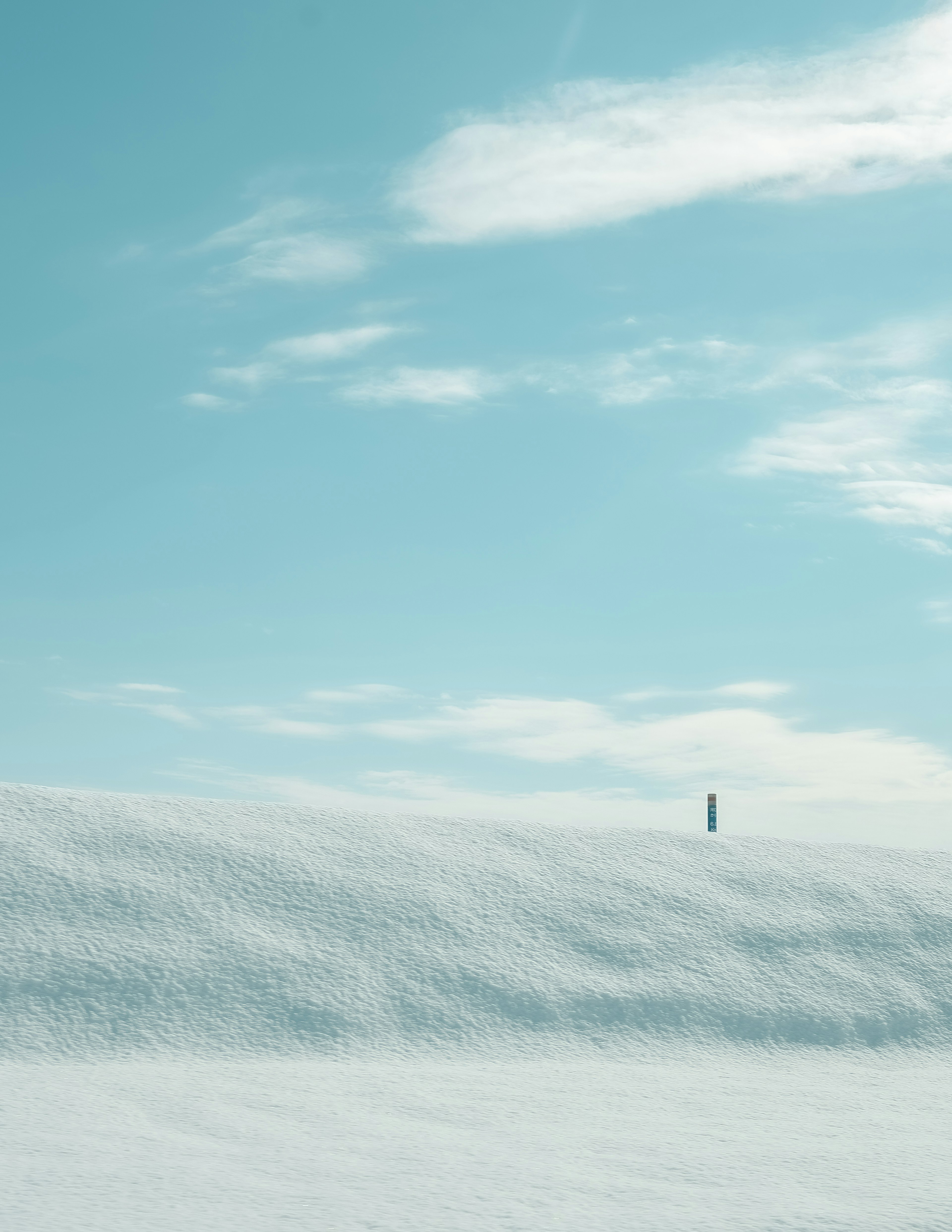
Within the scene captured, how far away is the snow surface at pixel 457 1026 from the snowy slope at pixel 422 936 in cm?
4

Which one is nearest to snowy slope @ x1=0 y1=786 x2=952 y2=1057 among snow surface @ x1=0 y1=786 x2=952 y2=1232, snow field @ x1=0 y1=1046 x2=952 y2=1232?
snow surface @ x1=0 y1=786 x2=952 y2=1232

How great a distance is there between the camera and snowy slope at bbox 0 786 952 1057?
10578 millimetres

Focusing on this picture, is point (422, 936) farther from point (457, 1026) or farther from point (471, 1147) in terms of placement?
point (471, 1147)

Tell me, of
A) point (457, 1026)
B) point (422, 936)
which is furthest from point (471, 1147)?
point (422, 936)

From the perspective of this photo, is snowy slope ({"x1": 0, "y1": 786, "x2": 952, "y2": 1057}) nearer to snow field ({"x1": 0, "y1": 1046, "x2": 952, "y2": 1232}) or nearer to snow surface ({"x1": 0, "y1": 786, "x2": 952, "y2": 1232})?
snow surface ({"x1": 0, "y1": 786, "x2": 952, "y2": 1232})

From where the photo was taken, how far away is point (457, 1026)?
1080 centimetres

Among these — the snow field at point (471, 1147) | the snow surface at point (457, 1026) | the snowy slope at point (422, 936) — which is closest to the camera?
the snow field at point (471, 1147)

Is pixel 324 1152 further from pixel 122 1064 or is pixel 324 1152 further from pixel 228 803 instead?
pixel 228 803

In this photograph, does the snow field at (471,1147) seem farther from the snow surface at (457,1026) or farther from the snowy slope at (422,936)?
the snowy slope at (422,936)

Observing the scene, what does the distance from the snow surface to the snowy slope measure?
38 millimetres

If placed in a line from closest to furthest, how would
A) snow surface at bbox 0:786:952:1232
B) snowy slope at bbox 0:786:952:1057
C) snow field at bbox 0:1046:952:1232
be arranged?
1. snow field at bbox 0:1046:952:1232
2. snow surface at bbox 0:786:952:1232
3. snowy slope at bbox 0:786:952:1057

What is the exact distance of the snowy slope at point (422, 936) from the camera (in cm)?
1058

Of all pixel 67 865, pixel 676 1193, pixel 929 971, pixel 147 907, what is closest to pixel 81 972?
pixel 147 907

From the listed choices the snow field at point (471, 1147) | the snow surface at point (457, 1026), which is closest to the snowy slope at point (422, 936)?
the snow surface at point (457, 1026)
